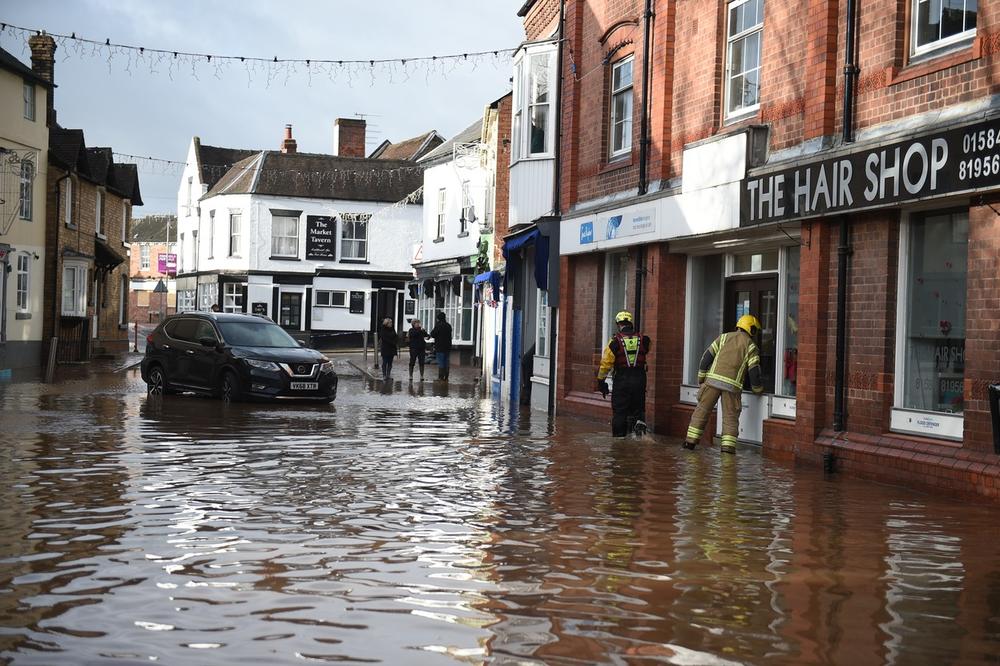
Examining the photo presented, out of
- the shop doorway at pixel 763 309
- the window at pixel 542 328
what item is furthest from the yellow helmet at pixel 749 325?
the window at pixel 542 328

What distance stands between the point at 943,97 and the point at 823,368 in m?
3.29

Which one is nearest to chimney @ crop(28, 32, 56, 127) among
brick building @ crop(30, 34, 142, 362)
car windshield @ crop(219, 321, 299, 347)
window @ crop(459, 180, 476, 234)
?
brick building @ crop(30, 34, 142, 362)

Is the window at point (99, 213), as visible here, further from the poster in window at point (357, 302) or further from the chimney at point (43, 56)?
the poster in window at point (357, 302)

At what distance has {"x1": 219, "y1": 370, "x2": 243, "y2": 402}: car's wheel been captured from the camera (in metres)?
20.8

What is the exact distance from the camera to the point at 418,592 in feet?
21.2

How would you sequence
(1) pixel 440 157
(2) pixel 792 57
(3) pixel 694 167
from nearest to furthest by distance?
(2) pixel 792 57 → (3) pixel 694 167 → (1) pixel 440 157

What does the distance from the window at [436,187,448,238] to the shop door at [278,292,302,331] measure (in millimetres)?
12475

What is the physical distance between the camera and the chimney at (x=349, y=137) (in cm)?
6425

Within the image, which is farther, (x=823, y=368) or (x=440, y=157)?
(x=440, y=157)

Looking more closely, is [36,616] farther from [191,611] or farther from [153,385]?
[153,385]

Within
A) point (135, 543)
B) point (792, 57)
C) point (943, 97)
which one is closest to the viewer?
point (135, 543)

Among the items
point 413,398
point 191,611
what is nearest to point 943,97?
point 191,611

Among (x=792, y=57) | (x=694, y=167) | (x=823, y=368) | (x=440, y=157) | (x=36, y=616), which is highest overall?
(x=440, y=157)

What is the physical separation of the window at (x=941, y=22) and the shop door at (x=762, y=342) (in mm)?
4140
